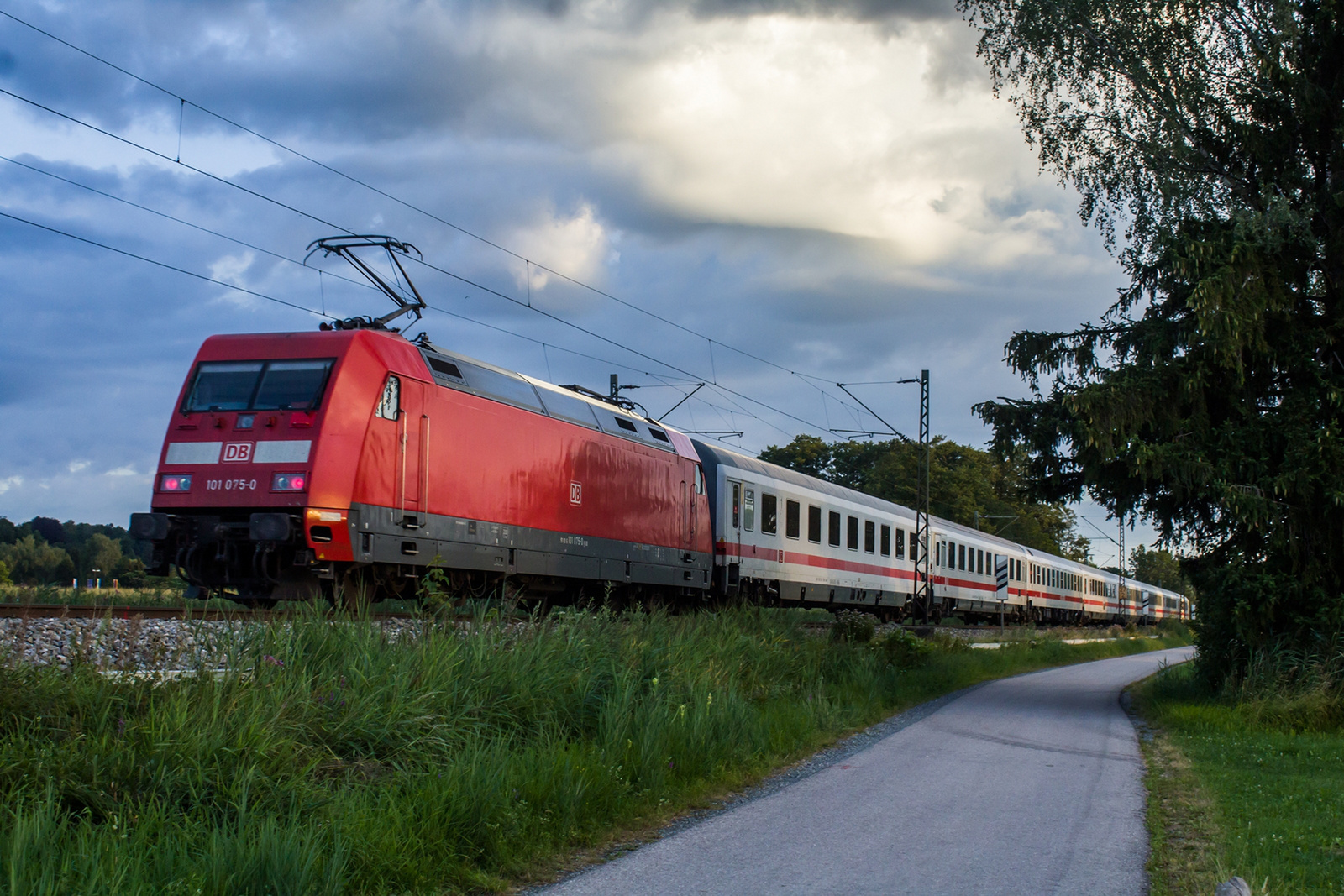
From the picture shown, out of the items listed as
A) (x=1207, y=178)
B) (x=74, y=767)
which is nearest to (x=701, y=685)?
(x=74, y=767)

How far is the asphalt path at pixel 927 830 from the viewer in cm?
580

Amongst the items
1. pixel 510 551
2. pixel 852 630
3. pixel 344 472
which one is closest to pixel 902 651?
A: pixel 852 630

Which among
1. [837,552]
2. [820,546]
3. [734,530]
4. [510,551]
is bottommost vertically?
[510,551]

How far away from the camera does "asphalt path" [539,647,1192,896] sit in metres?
5.80

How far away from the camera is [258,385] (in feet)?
45.8

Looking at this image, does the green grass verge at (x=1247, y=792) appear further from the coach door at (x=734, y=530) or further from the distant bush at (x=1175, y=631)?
the distant bush at (x=1175, y=631)

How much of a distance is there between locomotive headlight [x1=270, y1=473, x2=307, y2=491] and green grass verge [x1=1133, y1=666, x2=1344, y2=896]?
9.44 meters

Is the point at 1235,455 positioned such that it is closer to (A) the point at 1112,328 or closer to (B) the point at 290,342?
(A) the point at 1112,328

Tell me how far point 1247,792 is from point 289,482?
10293 millimetres

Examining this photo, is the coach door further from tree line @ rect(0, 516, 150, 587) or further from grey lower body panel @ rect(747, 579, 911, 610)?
tree line @ rect(0, 516, 150, 587)

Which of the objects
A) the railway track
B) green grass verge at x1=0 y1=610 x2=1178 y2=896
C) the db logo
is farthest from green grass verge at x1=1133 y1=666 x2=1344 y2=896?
the db logo

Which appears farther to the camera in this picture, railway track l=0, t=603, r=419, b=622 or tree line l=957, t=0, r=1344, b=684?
tree line l=957, t=0, r=1344, b=684

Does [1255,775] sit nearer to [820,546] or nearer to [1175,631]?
[820,546]

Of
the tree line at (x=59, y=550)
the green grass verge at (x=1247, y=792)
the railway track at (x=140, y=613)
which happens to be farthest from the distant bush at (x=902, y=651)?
the tree line at (x=59, y=550)
